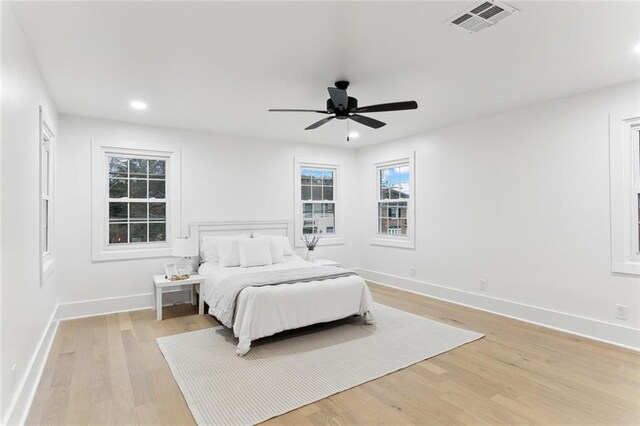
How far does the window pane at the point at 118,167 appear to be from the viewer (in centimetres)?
477

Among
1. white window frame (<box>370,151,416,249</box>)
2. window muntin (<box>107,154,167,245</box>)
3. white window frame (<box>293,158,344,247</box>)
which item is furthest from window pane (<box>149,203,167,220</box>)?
white window frame (<box>370,151,416,249</box>)

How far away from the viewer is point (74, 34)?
2490mm

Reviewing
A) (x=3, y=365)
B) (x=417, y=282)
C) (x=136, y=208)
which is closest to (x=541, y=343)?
(x=417, y=282)

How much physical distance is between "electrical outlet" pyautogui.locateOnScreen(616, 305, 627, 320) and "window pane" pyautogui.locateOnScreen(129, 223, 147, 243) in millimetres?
5696

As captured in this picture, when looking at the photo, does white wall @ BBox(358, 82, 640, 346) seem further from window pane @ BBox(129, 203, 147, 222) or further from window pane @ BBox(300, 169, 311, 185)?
window pane @ BBox(129, 203, 147, 222)

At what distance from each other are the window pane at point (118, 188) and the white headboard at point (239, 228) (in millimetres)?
982

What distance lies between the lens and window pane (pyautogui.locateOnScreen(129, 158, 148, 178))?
4.91m

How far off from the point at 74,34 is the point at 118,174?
8.68 feet

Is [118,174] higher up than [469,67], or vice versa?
[469,67]

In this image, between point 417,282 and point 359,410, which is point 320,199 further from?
point 359,410

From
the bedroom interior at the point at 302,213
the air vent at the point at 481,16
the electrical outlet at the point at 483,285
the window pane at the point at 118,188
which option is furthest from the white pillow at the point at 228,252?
the air vent at the point at 481,16

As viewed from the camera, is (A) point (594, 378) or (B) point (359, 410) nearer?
(B) point (359, 410)

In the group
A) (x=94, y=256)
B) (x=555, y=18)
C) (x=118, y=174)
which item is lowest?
(x=94, y=256)

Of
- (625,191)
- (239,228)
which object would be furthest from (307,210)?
(625,191)
